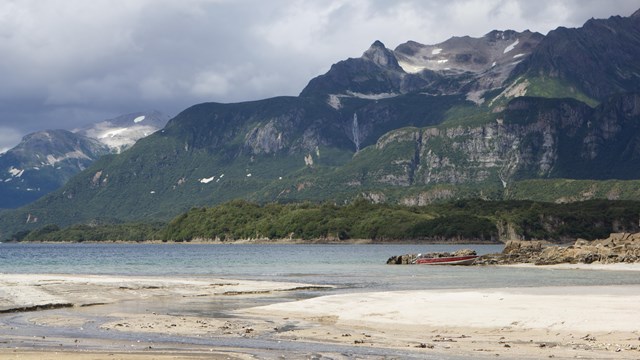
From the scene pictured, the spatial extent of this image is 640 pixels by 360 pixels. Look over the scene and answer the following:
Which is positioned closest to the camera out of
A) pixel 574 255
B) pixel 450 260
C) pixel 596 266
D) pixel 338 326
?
pixel 338 326

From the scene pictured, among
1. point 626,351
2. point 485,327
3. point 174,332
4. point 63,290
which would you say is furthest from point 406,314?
point 63,290

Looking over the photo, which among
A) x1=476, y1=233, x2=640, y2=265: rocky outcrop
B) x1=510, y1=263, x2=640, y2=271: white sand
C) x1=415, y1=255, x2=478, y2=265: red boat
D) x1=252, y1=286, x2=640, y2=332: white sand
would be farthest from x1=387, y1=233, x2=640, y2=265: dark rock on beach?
x1=252, y1=286, x2=640, y2=332: white sand

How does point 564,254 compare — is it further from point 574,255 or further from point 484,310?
point 484,310

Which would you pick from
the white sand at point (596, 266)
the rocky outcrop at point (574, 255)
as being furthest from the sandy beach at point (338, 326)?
the rocky outcrop at point (574, 255)

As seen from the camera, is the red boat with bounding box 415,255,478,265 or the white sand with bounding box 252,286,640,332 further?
the red boat with bounding box 415,255,478,265

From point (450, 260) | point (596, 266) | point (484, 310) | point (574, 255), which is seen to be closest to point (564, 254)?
point (574, 255)

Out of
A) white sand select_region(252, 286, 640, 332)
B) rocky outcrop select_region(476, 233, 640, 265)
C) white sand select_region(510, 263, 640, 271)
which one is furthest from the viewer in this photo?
rocky outcrop select_region(476, 233, 640, 265)

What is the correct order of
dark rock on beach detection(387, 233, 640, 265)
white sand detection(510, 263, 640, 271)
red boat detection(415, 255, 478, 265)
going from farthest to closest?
1. red boat detection(415, 255, 478, 265)
2. dark rock on beach detection(387, 233, 640, 265)
3. white sand detection(510, 263, 640, 271)

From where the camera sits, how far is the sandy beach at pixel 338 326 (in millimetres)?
34156

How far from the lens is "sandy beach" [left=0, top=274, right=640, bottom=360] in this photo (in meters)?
34.2

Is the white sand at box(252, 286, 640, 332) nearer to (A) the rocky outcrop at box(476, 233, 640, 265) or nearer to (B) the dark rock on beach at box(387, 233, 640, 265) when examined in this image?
(A) the rocky outcrop at box(476, 233, 640, 265)

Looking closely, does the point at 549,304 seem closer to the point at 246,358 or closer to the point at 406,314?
the point at 406,314

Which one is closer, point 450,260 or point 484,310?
point 484,310

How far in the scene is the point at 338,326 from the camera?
43781 mm
